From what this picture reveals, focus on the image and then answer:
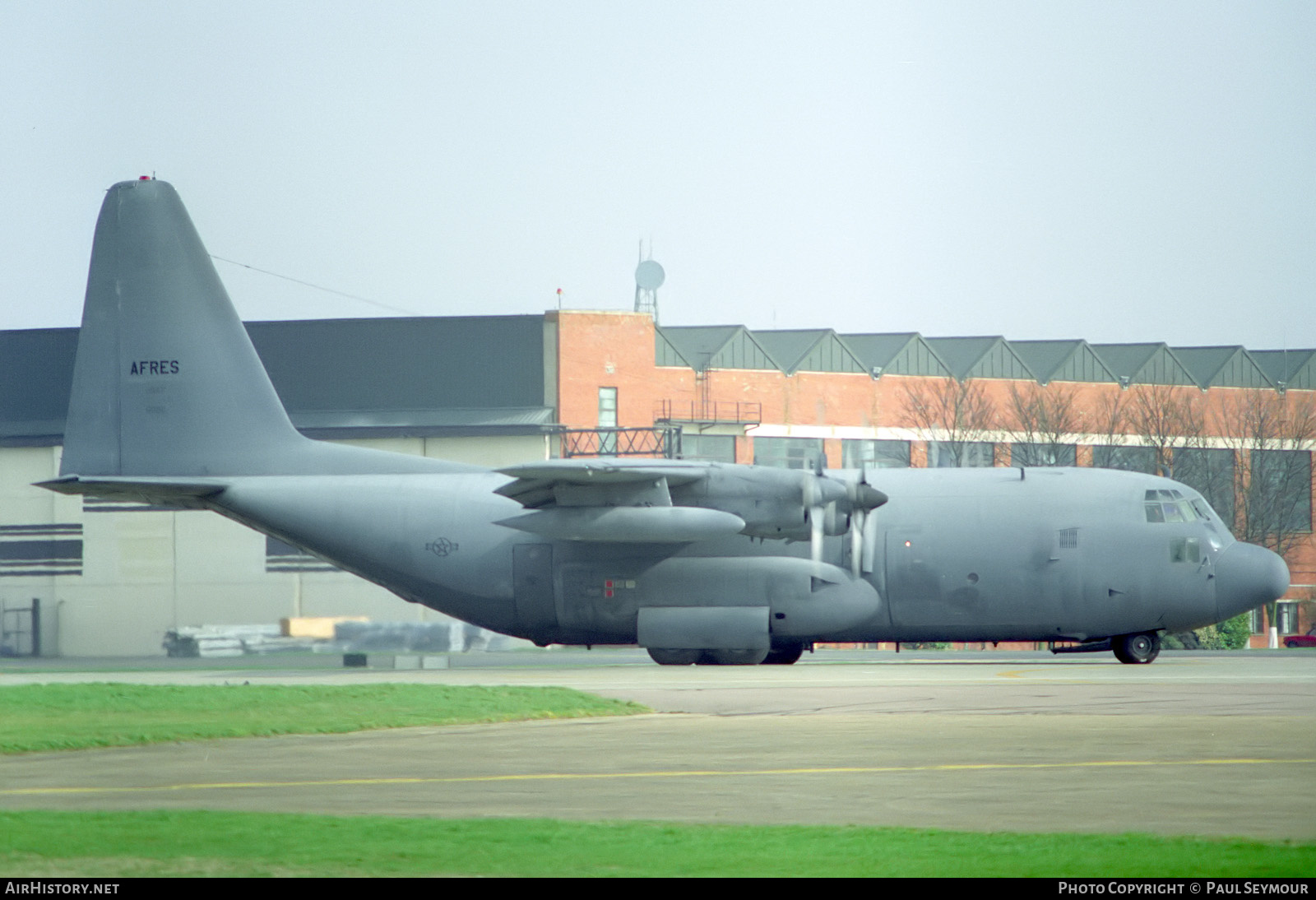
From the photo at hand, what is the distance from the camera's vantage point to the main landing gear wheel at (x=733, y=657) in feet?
94.9

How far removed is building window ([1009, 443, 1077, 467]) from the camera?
2157 inches

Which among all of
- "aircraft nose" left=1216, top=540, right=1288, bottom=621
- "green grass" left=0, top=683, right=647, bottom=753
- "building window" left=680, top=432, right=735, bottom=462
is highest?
"building window" left=680, top=432, right=735, bottom=462

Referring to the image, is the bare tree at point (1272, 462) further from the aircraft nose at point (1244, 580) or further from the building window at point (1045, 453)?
the aircraft nose at point (1244, 580)

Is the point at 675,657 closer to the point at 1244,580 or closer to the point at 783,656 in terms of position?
the point at 783,656

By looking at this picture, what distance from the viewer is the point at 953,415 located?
55750 mm

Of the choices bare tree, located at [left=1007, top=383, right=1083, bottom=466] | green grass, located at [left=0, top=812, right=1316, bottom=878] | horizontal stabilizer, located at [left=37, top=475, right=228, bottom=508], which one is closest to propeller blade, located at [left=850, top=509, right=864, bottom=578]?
horizontal stabilizer, located at [left=37, top=475, right=228, bottom=508]

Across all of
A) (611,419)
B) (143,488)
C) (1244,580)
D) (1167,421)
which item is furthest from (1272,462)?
(143,488)

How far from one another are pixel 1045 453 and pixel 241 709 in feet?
133

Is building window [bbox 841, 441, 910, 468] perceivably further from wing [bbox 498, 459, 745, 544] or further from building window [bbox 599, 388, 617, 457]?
wing [bbox 498, 459, 745, 544]

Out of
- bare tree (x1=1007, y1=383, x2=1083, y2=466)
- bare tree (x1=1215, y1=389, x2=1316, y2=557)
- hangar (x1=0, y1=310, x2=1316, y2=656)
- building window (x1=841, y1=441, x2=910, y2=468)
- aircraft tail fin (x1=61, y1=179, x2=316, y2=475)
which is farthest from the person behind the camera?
building window (x1=841, y1=441, x2=910, y2=468)

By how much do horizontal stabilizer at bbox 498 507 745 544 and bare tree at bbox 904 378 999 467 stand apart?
2922cm
